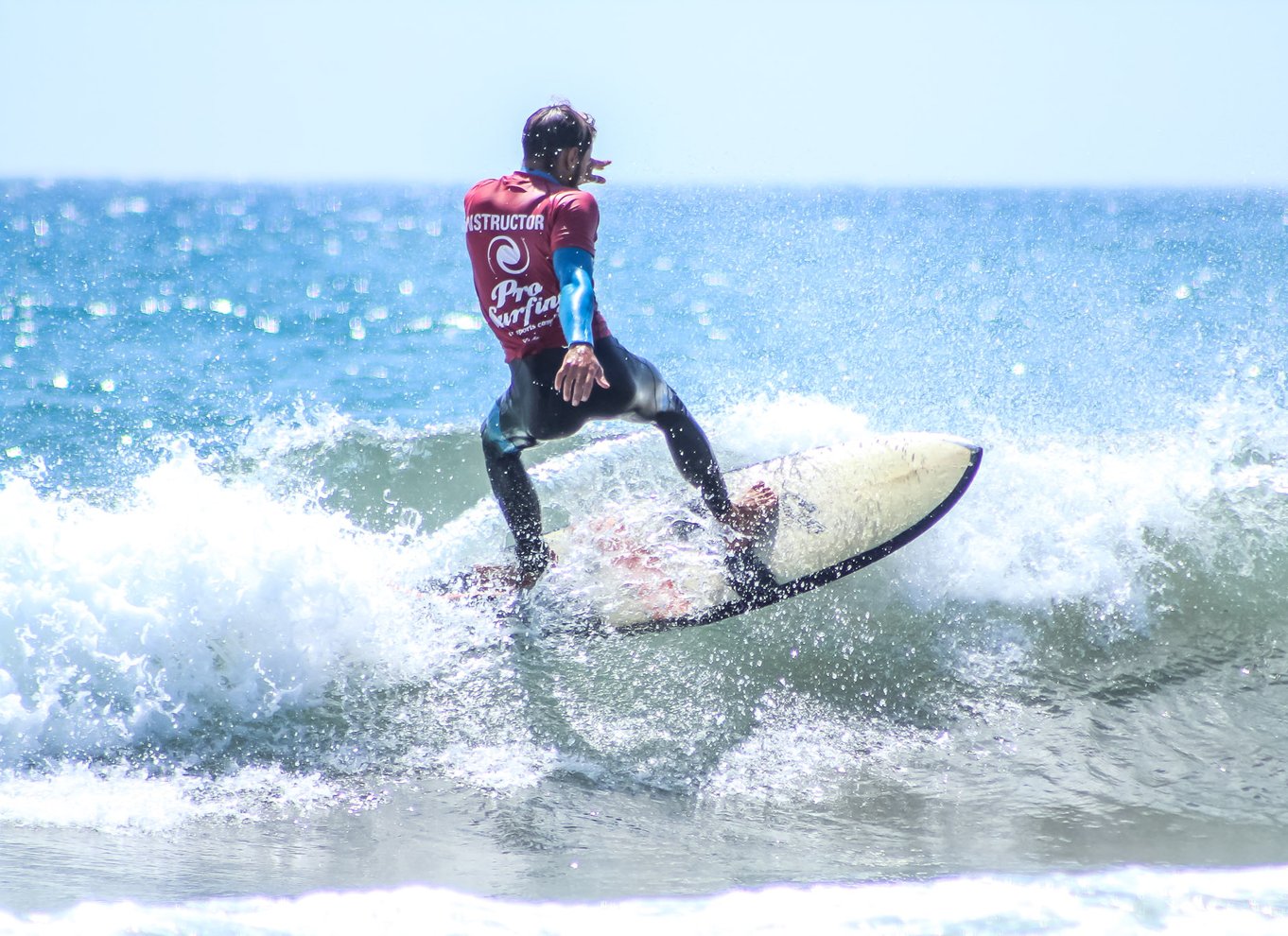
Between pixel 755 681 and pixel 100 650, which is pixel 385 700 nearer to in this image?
pixel 100 650

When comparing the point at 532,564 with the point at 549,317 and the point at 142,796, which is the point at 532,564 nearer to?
the point at 549,317

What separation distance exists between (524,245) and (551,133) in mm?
364

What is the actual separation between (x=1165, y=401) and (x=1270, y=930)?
670 cm

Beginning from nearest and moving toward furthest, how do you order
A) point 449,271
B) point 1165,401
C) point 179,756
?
point 179,756
point 1165,401
point 449,271

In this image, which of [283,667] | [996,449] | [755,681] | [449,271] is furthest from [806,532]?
[449,271]

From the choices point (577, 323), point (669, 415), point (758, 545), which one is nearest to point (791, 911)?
point (577, 323)

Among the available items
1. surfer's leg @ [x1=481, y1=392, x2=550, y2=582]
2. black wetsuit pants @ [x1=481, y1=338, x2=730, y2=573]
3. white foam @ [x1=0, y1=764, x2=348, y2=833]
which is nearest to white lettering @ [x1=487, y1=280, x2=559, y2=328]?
black wetsuit pants @ [x1=481, y1=338, x2=730, y2=573]

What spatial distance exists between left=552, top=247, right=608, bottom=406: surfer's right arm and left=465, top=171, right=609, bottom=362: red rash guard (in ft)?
0.15

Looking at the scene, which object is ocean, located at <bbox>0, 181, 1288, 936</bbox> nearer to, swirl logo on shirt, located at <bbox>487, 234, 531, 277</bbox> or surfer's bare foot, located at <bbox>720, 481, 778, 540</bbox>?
surfer's bare foot, located at <bbox>720, 481, 778, 540</bbox>

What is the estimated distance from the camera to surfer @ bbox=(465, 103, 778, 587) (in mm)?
3408

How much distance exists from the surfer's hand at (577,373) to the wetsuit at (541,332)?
0.15 feet

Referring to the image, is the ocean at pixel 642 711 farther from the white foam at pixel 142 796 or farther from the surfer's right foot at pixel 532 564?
the surfer's right foot at pixel 532 564

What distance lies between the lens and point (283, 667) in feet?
12.2

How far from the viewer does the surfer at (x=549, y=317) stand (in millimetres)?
3408
